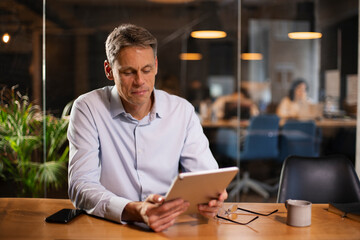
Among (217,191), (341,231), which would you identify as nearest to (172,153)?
(217,191)

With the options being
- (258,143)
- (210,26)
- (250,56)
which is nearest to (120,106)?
(210,26)

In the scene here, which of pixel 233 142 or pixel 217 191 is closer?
pixel 217 191

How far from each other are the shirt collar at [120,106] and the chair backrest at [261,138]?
2945mm

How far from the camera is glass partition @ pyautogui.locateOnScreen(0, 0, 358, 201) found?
4316mm

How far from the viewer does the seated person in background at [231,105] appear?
4.96m

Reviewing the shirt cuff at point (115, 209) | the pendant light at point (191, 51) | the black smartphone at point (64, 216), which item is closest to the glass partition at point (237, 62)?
the pendant light at point (191, 51)

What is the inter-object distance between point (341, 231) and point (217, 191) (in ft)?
1.73

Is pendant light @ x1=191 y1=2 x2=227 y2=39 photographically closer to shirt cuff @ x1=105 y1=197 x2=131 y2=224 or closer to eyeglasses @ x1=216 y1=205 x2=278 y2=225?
eyeglasses @ x1=216 y1=205 x2=278 y2=225

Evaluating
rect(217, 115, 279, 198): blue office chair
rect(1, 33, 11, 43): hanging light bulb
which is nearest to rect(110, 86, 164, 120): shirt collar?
rect(1, 33, 11, 43): hanging light bulb

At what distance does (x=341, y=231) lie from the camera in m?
1.69

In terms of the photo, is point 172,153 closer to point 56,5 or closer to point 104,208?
point 104,208

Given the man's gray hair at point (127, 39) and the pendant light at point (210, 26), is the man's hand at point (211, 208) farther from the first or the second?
the pendant light at point (210, 26)

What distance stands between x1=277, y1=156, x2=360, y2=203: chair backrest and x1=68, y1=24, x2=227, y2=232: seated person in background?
1.82ft

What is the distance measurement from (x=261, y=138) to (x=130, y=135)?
3191 millimetres
